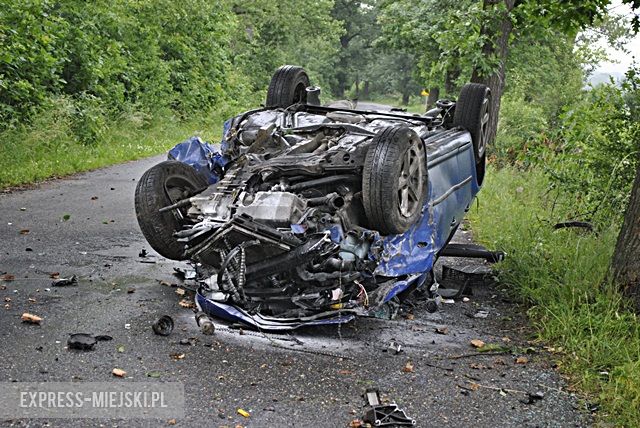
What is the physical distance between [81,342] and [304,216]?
170 centimetres

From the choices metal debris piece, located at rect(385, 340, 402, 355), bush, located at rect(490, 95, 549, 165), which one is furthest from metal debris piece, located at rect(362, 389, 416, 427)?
bush, located at rect(490, 95, 549, 165)

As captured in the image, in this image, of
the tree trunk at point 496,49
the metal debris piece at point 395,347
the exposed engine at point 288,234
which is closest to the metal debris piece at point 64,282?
the exposed engine at point 288,234

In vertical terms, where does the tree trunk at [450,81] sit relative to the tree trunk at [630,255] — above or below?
above

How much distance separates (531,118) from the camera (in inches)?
675

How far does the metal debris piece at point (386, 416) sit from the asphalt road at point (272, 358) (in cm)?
9

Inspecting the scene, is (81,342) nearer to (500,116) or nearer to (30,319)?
(30,319)

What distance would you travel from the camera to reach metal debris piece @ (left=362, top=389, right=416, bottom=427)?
394cm

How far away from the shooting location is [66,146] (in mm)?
14164

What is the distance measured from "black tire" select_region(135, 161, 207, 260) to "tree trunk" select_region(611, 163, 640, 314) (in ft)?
11.2

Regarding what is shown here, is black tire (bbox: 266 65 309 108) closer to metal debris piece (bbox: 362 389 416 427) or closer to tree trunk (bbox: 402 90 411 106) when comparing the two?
metal debris piece (bbox: 362 389 416 427)

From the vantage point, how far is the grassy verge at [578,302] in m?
4.61

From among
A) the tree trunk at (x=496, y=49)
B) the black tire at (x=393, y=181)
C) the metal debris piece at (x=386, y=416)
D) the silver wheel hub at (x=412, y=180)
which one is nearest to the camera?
the metal debris piece at (x=386, y=416)

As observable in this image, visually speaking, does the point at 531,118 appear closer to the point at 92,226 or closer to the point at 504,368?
the point at 92,226

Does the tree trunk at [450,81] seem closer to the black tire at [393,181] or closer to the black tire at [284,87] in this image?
the black tire at [284,87]
